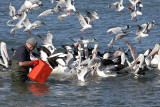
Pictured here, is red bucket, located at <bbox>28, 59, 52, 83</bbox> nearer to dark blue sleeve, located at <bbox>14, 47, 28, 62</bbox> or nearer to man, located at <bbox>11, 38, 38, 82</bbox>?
man, located at <bbox>11, 38, 38, 82</bbox>

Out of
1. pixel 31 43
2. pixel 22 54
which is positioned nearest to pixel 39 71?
pixel 22 54

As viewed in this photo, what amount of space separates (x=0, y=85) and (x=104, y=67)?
3.51 metres

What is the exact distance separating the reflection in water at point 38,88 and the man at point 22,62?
328mm

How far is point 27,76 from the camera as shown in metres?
14.2

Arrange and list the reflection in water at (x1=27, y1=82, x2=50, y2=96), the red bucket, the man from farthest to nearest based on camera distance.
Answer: the red bucket < the man < the reflection in water at (x1=27, y1=82, x2=50, y2=96)

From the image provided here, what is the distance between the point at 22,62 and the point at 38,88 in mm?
908

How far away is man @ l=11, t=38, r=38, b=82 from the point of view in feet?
43.9

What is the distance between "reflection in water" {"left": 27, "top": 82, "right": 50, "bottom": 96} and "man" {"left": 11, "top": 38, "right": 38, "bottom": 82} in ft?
1.08

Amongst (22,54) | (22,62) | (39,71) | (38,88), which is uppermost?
(22,54)

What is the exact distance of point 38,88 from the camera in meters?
13.8

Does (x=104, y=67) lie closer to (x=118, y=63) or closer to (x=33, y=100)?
(x=118, y=63)

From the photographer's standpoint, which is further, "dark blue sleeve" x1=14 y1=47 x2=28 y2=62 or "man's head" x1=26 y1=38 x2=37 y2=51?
"dark blue sleeve" x1=14 y1=47 x2=28 y2=62

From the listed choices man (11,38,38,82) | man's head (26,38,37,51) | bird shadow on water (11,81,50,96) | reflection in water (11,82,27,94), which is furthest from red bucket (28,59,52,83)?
man's head (26,38,37,51)

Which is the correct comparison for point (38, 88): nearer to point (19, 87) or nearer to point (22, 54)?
point (19, 87)
